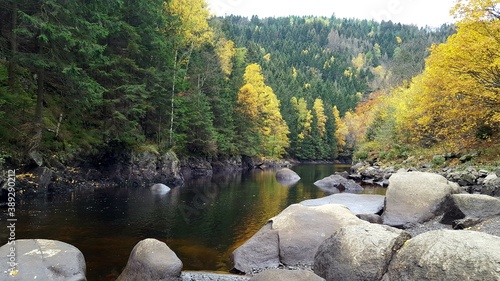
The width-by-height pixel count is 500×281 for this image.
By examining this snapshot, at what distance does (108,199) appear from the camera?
19.7m

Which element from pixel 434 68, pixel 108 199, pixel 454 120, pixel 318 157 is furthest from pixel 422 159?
pixel 318 157

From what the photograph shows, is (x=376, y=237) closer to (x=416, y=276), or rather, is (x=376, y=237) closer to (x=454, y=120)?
(x=416, y=276)

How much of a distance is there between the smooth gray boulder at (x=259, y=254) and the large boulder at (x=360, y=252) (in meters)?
1.98

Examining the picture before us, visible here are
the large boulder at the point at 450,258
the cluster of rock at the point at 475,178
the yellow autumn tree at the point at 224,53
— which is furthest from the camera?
the yellow autumn tree at the point at 224,53

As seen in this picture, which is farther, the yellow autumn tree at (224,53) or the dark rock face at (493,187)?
the yellow autumn tree at (224,53)

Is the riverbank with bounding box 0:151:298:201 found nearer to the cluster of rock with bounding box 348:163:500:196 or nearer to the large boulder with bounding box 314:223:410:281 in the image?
the large boulder with bounding box 314:223:410:281

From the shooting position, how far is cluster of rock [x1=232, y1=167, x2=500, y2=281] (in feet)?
18.8

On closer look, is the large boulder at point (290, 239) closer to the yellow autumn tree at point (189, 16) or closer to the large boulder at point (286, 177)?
the large boulder at point (286, 177)

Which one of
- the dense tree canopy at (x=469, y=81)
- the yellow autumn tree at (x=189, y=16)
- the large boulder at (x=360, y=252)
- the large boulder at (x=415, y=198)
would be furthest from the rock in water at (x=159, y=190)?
the dense tree canopy at (x=469, y=81)

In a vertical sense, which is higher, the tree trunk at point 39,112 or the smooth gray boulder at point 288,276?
the tree trunk at point 39,112

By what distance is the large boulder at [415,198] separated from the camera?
13258 millimetres

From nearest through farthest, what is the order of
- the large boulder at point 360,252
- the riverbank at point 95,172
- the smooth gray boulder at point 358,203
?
the large boulder at point 360,252 < the smooth gray boulder at point 358,203 < the riverbank at point 95,172

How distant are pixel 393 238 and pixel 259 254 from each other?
4.04 meters

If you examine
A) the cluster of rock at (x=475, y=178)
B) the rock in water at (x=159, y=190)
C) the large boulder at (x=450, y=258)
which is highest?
the large boulder at (x=450, y=258)
